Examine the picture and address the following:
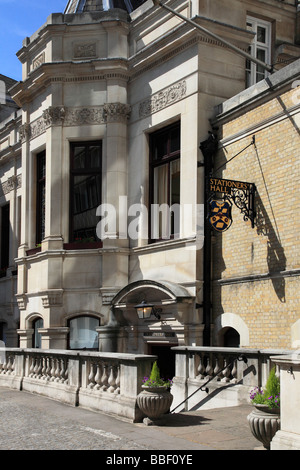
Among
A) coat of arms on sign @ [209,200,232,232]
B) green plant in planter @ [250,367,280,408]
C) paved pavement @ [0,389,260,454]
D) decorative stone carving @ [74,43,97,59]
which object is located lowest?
paved pavement @ [0,389,260,454]

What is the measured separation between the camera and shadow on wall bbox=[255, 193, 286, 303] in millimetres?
14844

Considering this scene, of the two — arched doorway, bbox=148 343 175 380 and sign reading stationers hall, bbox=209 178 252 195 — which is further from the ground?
sign reading stationers hall, bbox=209 178 252 195

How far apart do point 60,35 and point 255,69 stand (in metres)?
6.60

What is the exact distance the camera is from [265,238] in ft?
50.9

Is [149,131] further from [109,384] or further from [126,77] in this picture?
[109,384]

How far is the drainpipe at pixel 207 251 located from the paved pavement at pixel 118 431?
476 cm

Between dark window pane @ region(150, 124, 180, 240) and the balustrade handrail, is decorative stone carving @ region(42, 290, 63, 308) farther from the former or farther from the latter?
the balustrade handrail

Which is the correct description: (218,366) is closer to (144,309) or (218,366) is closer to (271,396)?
(144,309)

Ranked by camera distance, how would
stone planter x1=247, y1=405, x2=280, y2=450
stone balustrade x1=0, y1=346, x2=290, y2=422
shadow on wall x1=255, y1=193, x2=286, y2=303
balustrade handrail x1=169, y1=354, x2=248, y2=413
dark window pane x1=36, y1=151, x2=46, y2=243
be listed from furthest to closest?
dark window pane x1=36, y1=151, x2=46, y2=243
shadow on wall x1=255, y1=193, x2=286, y2=303
balustrade handrail x1=169, y1=354, x2=248, y2=413
stone balustrade x1=0, y1=346, x2=290, y2=422
stone planter x1=247, y1=405, x2=280, y2=450

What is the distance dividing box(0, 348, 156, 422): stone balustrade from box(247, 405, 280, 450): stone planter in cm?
314

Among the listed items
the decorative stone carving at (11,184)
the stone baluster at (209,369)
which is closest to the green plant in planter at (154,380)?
the stone baluster at (209,369)

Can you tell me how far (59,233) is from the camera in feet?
69.5

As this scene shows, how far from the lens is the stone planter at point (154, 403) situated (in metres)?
11.0

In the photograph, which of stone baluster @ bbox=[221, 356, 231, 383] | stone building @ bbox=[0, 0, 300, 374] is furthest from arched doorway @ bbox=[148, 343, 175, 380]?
stone baluster @ bbox=[221, 356, 231, 383]
